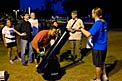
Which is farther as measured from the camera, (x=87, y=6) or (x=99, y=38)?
(x=87, y=6)

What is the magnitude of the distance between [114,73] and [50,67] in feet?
6.63

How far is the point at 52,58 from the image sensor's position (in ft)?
27.3

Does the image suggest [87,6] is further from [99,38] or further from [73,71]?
[99,38]

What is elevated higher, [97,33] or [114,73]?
A: [97,33]

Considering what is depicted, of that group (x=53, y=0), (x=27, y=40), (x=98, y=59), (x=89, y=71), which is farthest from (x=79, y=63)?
(x=53, y=0)

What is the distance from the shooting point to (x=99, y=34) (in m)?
7.58

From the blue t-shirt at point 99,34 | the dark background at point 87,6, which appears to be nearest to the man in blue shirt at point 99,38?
the blue t-shirt at point 99,34

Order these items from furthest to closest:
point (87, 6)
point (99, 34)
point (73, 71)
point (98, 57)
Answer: point (87, 6) < point (73, 71) < point (98, 57) < point (99, 34)

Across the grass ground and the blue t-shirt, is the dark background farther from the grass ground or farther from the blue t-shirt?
the blue t-shirt

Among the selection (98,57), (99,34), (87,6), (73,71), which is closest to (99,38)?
(99,34)

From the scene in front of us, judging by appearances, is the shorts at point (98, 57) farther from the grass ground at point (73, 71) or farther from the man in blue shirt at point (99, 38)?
the grass ground at point (73, 71)

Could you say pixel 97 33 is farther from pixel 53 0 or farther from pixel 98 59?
pixel 53 0

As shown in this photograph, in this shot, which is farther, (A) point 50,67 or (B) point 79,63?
(B) point 79,63

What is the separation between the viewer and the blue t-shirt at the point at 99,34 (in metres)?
7.37
